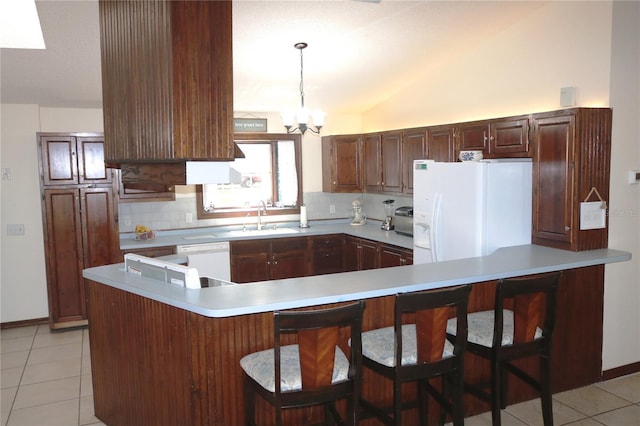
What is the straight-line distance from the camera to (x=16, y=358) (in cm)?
485

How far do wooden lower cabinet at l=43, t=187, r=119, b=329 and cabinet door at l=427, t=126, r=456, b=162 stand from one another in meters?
3.33

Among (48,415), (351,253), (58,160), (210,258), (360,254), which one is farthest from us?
(351,253)

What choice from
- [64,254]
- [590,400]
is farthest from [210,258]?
[590,400]

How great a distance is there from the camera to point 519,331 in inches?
119

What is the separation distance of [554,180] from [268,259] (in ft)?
10.5

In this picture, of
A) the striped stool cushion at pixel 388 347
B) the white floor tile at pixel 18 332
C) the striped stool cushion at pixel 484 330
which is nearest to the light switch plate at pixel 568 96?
the striped stool cushion at pixel 484 330

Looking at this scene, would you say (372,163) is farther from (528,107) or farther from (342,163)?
(528,107)

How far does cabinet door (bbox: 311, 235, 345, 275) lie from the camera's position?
6.32 meters

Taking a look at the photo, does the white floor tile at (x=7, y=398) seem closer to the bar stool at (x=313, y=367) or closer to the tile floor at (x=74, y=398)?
the tile floor at (x=74, y=398)

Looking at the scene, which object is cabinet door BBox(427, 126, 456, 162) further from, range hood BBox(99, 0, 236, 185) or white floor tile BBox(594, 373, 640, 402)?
range hood BBox(99, 0, 236, 185)

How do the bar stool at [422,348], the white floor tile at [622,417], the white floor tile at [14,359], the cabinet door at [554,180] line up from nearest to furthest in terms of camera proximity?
the bar stool at [422,348]
the white floor tile at [622,417]
the cabinet door at [554,180]
the white floor tile at [14,359]

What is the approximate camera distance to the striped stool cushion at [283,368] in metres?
2.42

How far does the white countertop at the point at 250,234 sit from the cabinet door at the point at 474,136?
112 centimetres

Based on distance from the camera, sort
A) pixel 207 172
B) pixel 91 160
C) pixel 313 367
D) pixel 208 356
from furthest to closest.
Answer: pixel 91 160 < pixel 207 172 < pixel 208 356 < pixel 313 367
